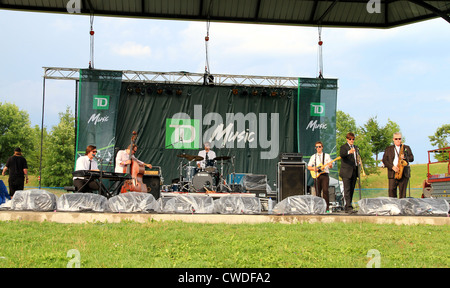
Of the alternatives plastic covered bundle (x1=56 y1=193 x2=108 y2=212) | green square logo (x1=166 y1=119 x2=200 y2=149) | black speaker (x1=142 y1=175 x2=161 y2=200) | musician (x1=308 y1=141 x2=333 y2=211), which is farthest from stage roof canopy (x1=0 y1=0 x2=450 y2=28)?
plastic covered bundle (x1=56 y1=193 x2=108 y2=212)

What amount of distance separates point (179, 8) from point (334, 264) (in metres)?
11.2

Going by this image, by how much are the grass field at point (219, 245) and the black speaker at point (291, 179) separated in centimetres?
499

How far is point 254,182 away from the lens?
14422mm

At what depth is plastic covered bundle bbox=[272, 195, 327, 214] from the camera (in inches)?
350

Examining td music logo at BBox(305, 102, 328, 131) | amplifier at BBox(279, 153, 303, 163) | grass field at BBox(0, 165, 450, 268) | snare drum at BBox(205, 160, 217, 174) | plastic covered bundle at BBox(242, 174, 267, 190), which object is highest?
td music logo at BBox(305, 102, 328, 131)

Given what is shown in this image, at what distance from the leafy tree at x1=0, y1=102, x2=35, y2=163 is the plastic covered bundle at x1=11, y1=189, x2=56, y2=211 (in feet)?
139

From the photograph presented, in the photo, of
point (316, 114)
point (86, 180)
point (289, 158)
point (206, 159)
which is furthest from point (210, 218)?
point (316, 114)

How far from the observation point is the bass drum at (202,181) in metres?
13.2

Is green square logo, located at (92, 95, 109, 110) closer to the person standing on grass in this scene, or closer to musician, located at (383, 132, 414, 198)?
the person standing on grass

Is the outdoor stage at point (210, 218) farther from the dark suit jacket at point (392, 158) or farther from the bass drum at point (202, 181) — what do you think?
the bass drum at point (202, 181)

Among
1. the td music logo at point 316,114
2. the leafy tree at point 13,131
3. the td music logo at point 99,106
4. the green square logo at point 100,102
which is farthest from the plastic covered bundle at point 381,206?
the leafy tree at point 13,131

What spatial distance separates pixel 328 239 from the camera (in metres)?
6.37

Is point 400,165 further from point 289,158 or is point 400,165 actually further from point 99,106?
point 99,106

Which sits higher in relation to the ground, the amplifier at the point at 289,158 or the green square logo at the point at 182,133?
the green square logo at the point at 182,133
